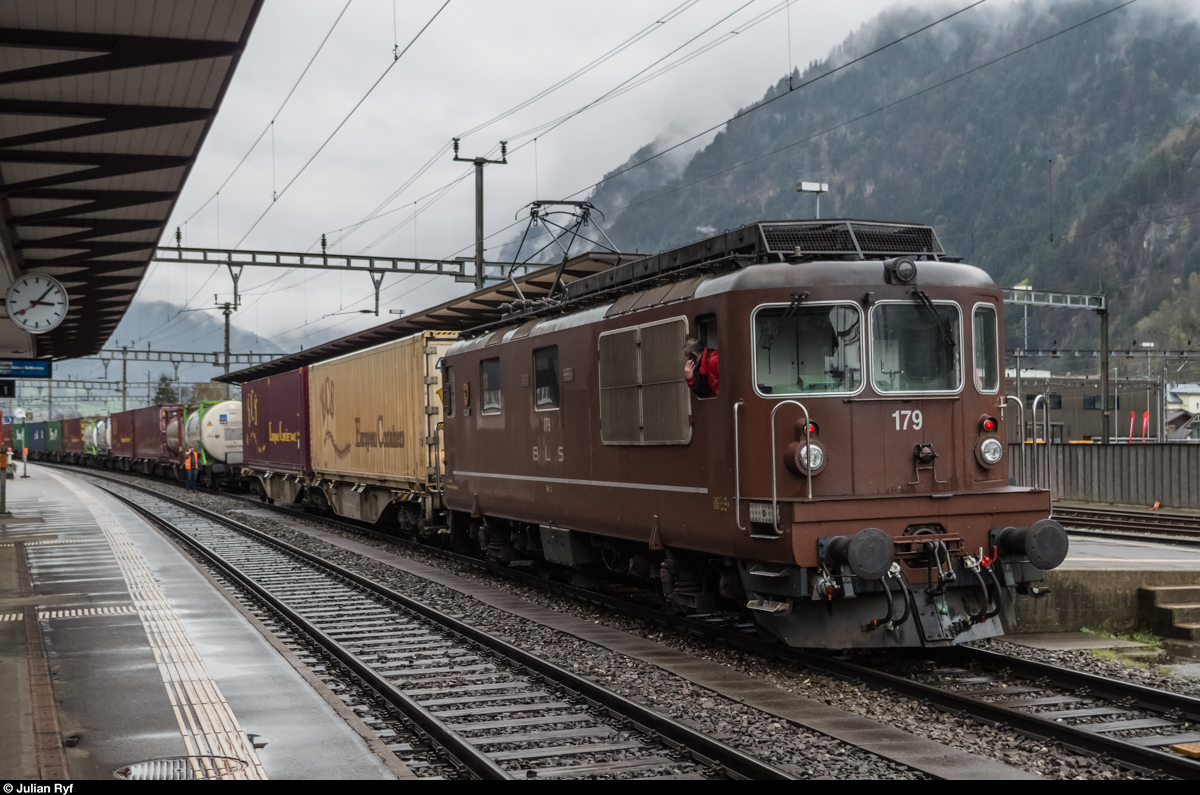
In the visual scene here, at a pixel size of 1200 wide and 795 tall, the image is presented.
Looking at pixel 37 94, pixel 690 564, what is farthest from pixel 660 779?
pixel 37 94

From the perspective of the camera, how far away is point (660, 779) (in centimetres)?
633

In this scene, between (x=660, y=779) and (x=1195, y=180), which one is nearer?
(x=660, y=779)

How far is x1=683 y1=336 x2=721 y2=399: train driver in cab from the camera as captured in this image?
30.4 feet

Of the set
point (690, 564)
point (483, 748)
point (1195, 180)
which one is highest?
point (1195, 180)

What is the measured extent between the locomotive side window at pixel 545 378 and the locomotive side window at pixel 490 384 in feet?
4.62

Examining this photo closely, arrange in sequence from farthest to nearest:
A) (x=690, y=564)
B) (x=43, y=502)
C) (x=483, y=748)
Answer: (x=43, y=502) < (x=690, y=564) < (x=483, y=748)

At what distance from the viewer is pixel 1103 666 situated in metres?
9.13

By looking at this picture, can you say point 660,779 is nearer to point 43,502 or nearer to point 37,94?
point 37,94

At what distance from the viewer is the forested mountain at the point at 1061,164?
4284 inches

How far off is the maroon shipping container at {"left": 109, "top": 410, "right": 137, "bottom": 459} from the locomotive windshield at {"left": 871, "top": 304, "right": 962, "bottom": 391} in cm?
4797

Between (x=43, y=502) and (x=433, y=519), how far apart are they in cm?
1743

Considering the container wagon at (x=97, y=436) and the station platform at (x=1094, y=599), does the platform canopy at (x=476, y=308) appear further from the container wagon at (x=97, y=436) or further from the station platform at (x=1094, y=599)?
the container wagon at (x=97, y=436)

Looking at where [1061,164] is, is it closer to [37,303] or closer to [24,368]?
[24,368]

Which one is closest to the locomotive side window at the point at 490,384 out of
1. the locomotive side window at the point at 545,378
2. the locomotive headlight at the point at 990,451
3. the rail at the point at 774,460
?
the locomotive side window at the point at 545,378
